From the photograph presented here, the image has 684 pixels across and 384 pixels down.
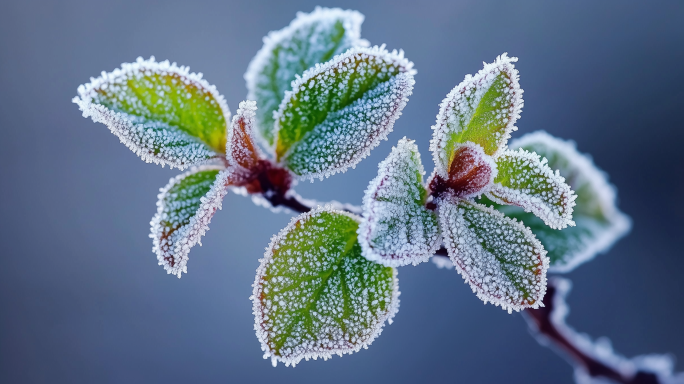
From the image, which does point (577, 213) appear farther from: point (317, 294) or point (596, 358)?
point (317, 294)

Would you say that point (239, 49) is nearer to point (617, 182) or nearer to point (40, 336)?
point (40, 336)

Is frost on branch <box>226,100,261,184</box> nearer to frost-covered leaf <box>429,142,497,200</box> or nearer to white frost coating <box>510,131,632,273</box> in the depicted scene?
frost-covered leaf <box>429,142,497,200</box>

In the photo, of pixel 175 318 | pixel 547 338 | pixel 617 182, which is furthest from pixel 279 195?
pixel 617 182

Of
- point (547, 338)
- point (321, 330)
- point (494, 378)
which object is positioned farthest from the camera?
point (494, 378)

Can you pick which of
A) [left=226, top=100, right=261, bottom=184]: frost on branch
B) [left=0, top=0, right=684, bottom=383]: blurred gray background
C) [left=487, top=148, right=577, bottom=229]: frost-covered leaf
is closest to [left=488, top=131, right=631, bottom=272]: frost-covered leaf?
[left=487, top=148, right=577, bottom=229]: frost-covered leaf

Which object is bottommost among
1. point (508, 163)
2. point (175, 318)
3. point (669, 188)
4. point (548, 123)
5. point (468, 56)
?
point (508, 163)

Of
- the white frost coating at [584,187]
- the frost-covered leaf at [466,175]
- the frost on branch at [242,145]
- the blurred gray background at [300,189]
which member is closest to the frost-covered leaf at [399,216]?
the frost-covered leaf at [466,175]

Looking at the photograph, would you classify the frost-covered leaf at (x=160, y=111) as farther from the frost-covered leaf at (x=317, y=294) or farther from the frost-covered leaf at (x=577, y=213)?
the frost-covered leaf at (x=577, y=213)
